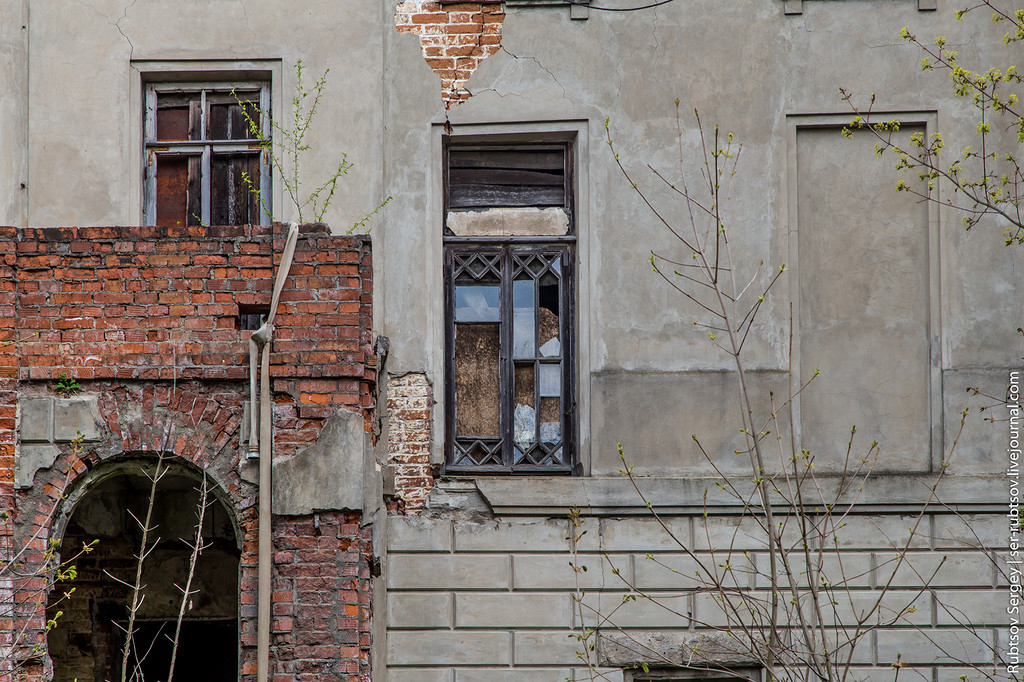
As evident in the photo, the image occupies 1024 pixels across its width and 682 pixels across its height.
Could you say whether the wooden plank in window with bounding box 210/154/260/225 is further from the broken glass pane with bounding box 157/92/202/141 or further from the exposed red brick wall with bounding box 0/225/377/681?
the exposed red brick wall with bounding box 0/225/377/681

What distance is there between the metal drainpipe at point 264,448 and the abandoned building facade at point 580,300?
2009mm

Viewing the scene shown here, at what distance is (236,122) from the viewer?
8891 mm

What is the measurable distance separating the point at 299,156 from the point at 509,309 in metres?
2.19

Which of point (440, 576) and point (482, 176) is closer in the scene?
point (440, 576)

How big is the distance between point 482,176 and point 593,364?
1876mm

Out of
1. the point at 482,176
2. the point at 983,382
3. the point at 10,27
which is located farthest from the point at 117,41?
the point at 983,382

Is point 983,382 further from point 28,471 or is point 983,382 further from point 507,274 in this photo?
point 28,471

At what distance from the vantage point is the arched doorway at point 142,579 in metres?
7.84

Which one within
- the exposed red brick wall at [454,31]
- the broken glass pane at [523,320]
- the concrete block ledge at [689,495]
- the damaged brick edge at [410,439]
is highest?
the exposed red brick wall at [454,31]

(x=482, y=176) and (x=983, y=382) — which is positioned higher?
(x=482, y=176)

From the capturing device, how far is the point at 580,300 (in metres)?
8.45

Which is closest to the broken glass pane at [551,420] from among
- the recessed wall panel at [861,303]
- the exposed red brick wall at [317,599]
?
the recessed wall panel at [861,303]

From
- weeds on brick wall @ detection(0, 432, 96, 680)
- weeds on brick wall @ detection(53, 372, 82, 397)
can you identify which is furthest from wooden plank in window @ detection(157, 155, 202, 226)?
weeds on brick wall @ detection(0, 432, 96, 680)

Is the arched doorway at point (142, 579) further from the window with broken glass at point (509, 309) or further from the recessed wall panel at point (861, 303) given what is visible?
the recessed wall panel at point (861, 303)
